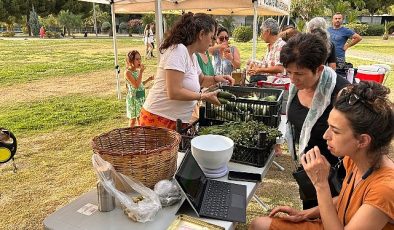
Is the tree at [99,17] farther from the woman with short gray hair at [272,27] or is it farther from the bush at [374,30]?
the woman with short gray hair at [272,27]

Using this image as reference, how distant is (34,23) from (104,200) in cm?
3612

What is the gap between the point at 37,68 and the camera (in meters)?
11.8

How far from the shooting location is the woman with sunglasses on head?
118 cm

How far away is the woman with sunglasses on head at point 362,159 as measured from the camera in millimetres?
1184

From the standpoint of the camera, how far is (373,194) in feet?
3.92

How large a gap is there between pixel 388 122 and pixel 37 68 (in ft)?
41.0

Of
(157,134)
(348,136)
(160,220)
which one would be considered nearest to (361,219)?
(348,136)

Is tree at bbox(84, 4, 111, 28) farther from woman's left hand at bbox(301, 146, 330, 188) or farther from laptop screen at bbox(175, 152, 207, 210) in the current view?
woman's left hand at bbox(301, 146, 330, 188)

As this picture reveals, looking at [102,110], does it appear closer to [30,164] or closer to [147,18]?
[30,164]

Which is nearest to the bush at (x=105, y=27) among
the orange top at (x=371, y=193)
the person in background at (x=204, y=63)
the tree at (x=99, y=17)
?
the tree at (x=99, y=17)

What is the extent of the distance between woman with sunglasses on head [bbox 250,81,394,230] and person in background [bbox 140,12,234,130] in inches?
33.0

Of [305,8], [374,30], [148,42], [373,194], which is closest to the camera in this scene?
[373,194]

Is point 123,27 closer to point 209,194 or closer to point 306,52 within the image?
point 306,52

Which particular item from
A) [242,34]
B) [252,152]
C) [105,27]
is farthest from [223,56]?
[105,27]
